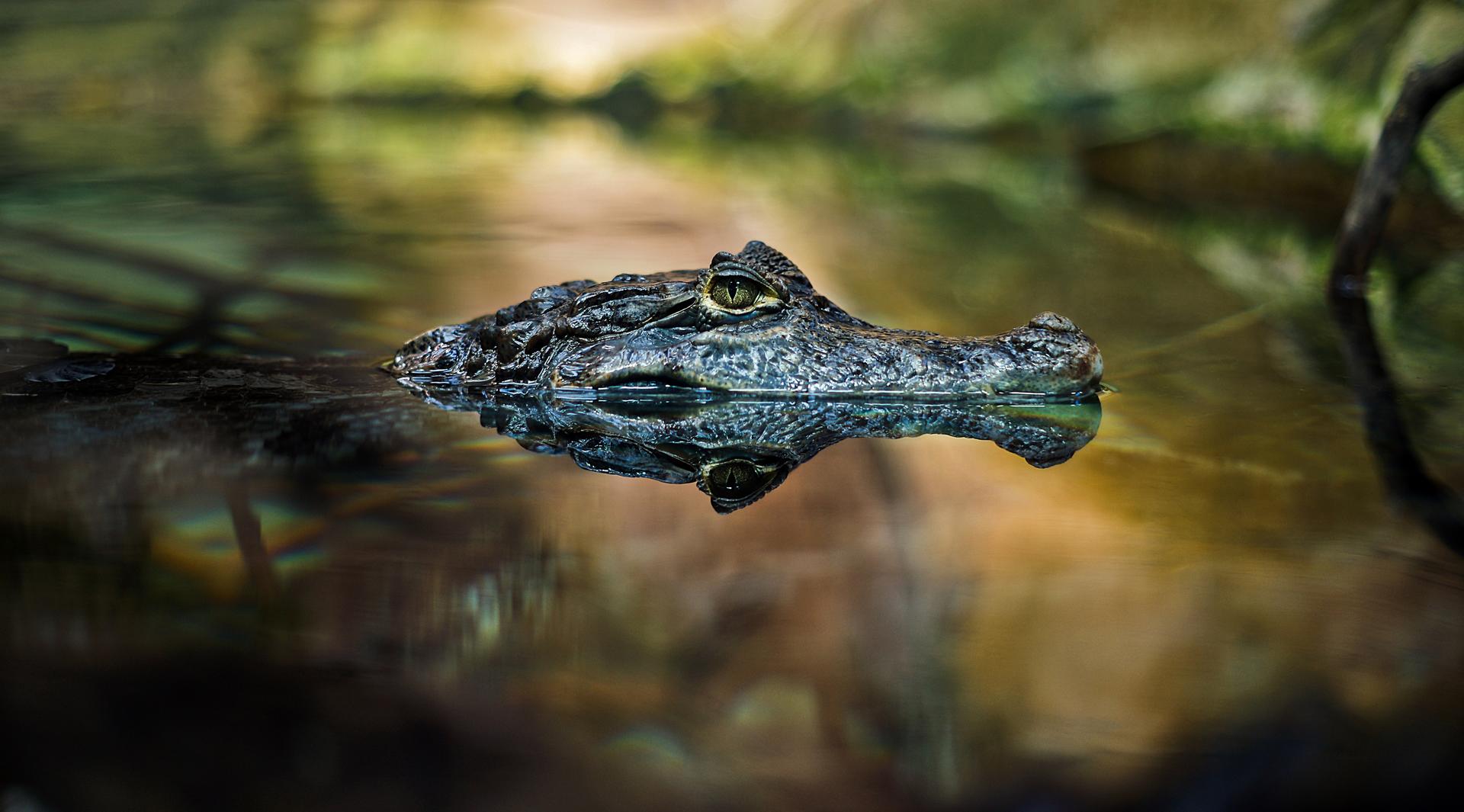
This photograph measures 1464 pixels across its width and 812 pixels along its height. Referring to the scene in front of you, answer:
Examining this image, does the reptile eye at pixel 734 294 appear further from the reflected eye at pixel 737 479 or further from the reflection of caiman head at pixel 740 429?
the reflected eye at pixel 737 479

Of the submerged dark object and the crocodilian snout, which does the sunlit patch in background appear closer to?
the submerged dark object

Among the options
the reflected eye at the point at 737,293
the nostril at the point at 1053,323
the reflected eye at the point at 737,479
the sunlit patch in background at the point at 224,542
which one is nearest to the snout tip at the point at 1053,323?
the nostril at the point at 1053,323

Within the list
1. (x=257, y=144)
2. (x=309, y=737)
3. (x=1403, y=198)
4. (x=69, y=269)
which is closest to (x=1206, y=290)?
(x=1403, y=198)

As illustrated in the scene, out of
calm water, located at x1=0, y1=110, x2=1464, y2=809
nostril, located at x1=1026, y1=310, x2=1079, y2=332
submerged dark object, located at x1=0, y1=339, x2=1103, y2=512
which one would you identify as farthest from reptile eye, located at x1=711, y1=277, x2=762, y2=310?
nostril, located at x1=1026, y1=310, x2=1079, y2=332

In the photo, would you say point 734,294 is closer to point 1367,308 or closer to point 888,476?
point 888,476

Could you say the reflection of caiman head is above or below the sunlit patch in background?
above
